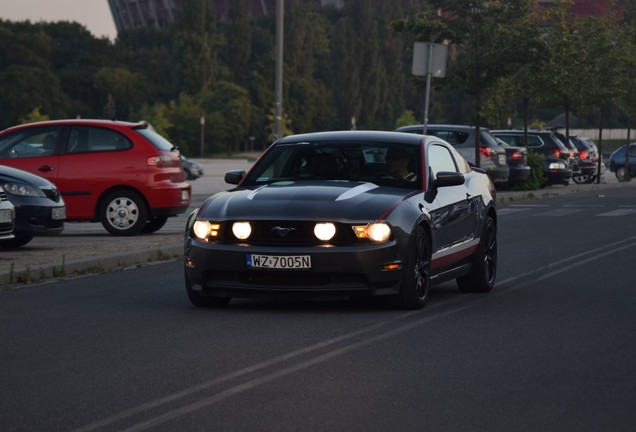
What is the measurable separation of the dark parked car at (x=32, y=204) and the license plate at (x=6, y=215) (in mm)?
1478

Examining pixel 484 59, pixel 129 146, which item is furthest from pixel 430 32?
pixel 129 146

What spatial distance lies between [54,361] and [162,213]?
483 inches

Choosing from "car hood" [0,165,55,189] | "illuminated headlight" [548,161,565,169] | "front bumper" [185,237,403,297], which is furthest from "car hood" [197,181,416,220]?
"illuminated headlight" [548,161,565,169]

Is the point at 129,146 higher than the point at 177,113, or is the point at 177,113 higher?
the point at 129,146

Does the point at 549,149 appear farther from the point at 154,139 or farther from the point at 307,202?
the point at 307,202

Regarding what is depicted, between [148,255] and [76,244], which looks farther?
[76,244]

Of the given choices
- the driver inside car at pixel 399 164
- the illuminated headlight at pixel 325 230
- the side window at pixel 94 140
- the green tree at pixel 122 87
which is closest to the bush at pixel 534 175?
the side window at pixel 94 140

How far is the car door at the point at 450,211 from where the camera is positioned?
12281 millimetres

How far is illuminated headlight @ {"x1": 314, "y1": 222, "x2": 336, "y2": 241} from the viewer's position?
36.6 ft

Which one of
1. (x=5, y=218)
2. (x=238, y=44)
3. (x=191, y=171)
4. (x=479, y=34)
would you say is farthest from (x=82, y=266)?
(x=238, y=44)

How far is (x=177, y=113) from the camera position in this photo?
12462 cm

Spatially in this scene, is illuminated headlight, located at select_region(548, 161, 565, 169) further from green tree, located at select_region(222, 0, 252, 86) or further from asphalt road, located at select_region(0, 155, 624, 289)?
green tree, located at select_region(222, 0, 252, 86)

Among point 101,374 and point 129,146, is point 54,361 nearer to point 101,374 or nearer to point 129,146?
point 101,374

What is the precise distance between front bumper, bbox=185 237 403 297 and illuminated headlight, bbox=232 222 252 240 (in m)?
0.09
